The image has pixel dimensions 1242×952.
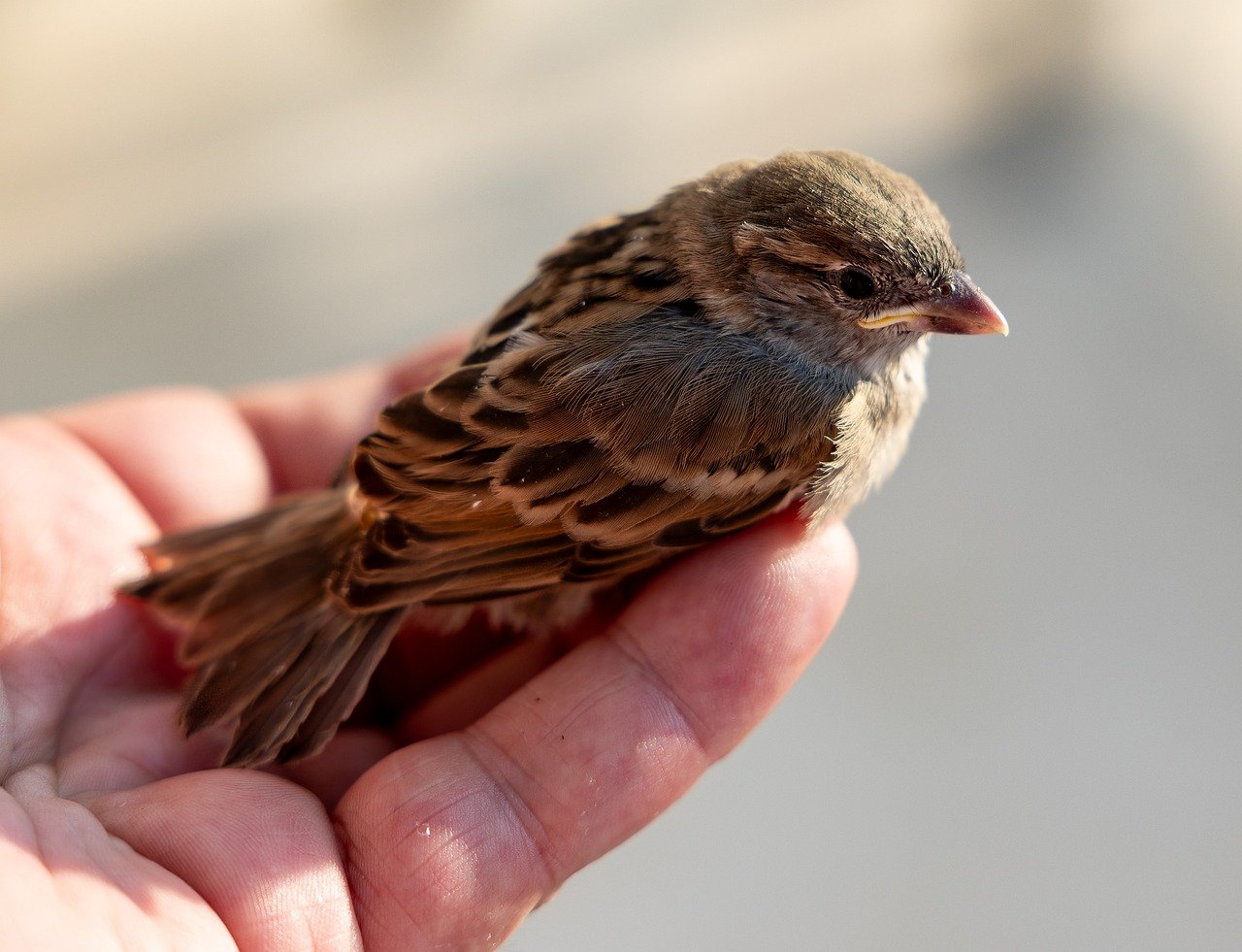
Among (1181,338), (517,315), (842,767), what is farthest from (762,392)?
(1181,338)

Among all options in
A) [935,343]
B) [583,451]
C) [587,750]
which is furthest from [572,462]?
[935,343]

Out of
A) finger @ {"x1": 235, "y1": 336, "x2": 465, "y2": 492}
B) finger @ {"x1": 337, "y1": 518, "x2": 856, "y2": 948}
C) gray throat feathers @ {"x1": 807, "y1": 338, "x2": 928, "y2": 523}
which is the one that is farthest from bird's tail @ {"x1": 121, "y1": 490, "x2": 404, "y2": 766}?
gray throat feathers @ {"x1": 807, "y1": 338, "x2": 928, "y2": 523}

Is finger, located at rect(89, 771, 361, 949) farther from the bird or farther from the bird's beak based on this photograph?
the bird's beak

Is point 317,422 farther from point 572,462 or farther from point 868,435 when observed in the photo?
point 868,435

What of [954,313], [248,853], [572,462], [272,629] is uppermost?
[954,313]

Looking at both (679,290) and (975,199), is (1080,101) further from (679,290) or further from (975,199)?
(679,290)

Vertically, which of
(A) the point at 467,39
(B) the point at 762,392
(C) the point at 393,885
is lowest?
(C) the point at 393,885

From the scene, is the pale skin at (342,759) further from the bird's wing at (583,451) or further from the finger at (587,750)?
the bird's wing at (583,451)
